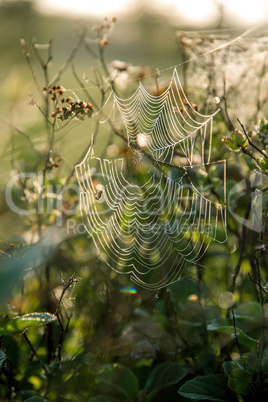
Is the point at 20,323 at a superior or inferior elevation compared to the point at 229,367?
superior

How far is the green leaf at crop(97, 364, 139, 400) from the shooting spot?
1.28 meters

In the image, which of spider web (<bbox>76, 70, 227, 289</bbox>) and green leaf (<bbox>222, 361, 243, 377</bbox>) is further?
spider web (<bbox>76, 70, 227, 289</bbox>)

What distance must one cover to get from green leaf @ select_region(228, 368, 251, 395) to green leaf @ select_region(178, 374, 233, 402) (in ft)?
0.21

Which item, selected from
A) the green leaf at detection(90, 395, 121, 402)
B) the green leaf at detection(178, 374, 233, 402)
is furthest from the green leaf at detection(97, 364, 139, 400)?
the green leaf at detection(178, 374, 233, 402)

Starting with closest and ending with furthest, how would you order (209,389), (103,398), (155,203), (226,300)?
1. (209,389)
2. (103,398)
3. (226,300)
4. (155,203)

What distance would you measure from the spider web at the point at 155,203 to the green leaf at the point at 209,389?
409 mm

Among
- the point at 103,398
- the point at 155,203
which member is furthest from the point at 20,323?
the point at 155,203

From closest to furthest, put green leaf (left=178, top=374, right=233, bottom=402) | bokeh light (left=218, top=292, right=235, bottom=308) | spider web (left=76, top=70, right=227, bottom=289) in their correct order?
→ green leaf (left=178, top=374, right=233, bottom=402) < bokeh light (left=218, top=292, right=235, bottom=308) < spider web (left=76, top=70, right=227, bottom=289)

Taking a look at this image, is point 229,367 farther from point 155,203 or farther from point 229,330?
point 155,203

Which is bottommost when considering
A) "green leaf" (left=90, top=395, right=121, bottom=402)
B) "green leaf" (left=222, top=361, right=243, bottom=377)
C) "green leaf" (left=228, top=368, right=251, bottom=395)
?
"green leaf" (left=90, top=395, right=121, bottom=402)

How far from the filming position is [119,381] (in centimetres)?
129

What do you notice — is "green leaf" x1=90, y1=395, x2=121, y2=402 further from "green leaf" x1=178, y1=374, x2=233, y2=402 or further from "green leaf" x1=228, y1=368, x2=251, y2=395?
"green leaf" x1=228, y1=368, x2=251, y2=395

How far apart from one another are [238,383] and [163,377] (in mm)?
279

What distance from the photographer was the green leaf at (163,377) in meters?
1.26
